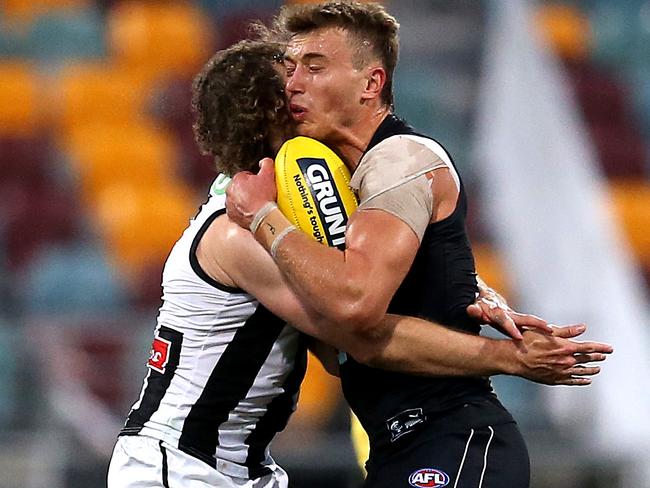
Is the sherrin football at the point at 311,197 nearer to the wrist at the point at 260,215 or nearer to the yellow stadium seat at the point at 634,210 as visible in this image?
the wrist at the point at 260,215

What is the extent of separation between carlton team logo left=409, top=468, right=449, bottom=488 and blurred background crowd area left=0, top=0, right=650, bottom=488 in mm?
2603

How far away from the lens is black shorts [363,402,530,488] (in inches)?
132

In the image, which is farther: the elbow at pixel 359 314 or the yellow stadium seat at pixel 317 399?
the yellow stadium seat at pixel 317 399

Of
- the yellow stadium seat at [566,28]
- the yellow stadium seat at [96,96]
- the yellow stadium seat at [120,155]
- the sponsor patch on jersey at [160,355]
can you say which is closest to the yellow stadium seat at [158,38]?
the yellow stadium seat at [96,96]

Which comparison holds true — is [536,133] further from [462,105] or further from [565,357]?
[565,357]

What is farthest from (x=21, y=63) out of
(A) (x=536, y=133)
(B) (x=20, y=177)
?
(A) (x=536, y=133)

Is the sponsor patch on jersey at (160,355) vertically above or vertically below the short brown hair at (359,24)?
below

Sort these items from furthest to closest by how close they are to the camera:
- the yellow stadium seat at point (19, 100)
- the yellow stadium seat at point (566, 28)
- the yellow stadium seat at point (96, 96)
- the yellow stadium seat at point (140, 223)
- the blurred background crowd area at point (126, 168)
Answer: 1. the yellow stadium seat at point (566, 28)
2. the yellow stadium seat at point (96, 96)
3. the yellow stadium seat at point (19, 100)
4. the yellow stadium seat at point (140, 223)
5. the blurred background crowd area at point (126, 168)

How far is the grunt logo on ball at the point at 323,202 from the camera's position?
3318 mm

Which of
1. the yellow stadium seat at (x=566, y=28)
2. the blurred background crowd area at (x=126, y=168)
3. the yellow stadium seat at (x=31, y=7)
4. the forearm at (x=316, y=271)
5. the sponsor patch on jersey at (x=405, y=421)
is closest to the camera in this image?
the forearm at (x=316, y=271)

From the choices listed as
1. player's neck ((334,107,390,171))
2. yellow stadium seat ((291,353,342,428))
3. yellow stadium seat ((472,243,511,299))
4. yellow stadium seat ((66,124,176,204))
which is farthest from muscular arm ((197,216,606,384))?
yellow stadium seat ((66,124,176,204))

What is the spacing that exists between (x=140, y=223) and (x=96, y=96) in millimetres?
1946

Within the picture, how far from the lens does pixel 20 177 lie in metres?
8.67

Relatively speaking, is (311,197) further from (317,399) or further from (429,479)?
(317,399)
